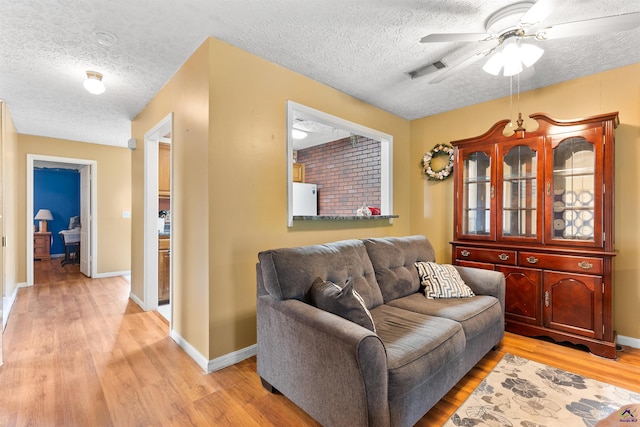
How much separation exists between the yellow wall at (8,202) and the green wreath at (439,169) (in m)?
4.74

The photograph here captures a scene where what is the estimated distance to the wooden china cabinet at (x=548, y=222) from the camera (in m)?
2.46

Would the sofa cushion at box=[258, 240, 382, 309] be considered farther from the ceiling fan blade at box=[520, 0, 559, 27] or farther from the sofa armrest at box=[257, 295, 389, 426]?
the ceiling fan blade at box=[520, 0, 559, 27]

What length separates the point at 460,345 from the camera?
1825mm

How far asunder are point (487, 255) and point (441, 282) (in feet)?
2.81

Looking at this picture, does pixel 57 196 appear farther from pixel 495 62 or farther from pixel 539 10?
pixel 539 10

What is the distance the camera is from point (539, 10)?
1.51 metres

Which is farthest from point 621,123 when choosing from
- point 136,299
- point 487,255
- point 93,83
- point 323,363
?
point 136,299

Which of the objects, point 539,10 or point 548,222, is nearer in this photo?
point 539,10

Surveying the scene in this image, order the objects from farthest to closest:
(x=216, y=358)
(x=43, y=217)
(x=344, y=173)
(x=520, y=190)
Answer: (x=43, y=217), (x=344, y=173), (x=520, y=190), (x=216, y=358)

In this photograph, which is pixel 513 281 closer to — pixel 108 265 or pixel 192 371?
pixel 192 371

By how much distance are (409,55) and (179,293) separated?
9.52 feet

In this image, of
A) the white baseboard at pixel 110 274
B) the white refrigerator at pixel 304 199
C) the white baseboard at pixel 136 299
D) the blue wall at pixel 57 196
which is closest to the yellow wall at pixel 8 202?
the white baseboard at pixel 110 274

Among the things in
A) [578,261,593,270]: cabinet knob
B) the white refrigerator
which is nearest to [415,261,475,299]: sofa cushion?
[578,261,593,270]: cabinet knob

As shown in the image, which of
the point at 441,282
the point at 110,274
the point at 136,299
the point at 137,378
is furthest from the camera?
the point at 110,274
